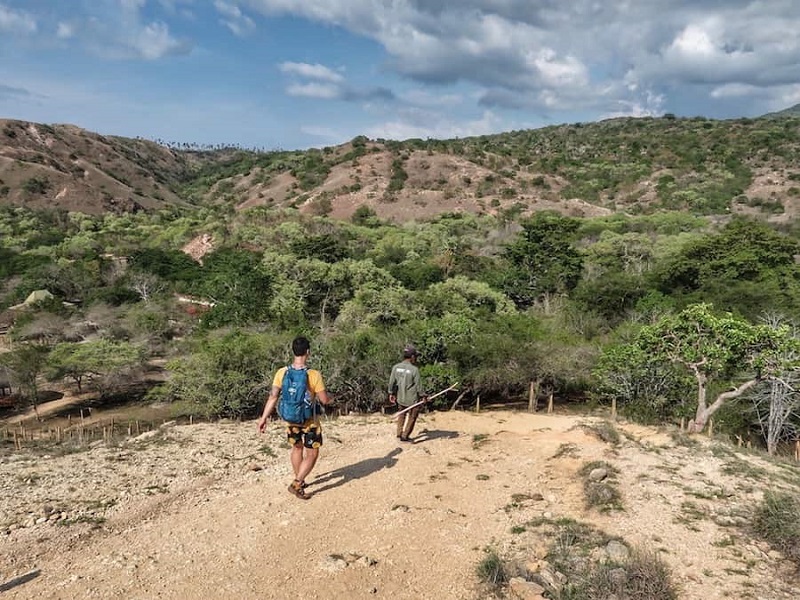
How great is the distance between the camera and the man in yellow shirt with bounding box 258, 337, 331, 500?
5.56m

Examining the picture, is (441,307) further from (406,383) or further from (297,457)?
(297,457)

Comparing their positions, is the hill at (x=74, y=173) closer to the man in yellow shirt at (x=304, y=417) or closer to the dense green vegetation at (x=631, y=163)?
the dense green vegetation at (x=631, y=163)

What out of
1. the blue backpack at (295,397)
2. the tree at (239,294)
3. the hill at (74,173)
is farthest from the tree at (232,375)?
the hill at (74,173)

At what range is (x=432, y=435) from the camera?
8883mm

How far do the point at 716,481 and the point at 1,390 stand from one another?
81.7 feet

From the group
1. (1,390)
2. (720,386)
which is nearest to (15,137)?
(1,390)

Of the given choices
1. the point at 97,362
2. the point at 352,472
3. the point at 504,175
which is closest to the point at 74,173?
the point at 504,175

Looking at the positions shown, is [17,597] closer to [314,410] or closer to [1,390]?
[314,410]

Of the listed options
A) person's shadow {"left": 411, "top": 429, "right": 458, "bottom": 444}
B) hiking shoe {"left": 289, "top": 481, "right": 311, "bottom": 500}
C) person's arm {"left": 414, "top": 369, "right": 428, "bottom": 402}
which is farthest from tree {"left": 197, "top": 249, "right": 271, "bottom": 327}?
hiking shoe {"left": 289, "top": 481, "right": 311, "bottom": 500}

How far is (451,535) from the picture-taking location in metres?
5.30

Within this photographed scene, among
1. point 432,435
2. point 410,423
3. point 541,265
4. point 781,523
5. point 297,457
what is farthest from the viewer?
point 541,265

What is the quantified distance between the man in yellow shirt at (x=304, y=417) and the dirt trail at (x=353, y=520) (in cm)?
35

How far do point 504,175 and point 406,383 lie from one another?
70.5 m

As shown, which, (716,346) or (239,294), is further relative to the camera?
(239,294)
